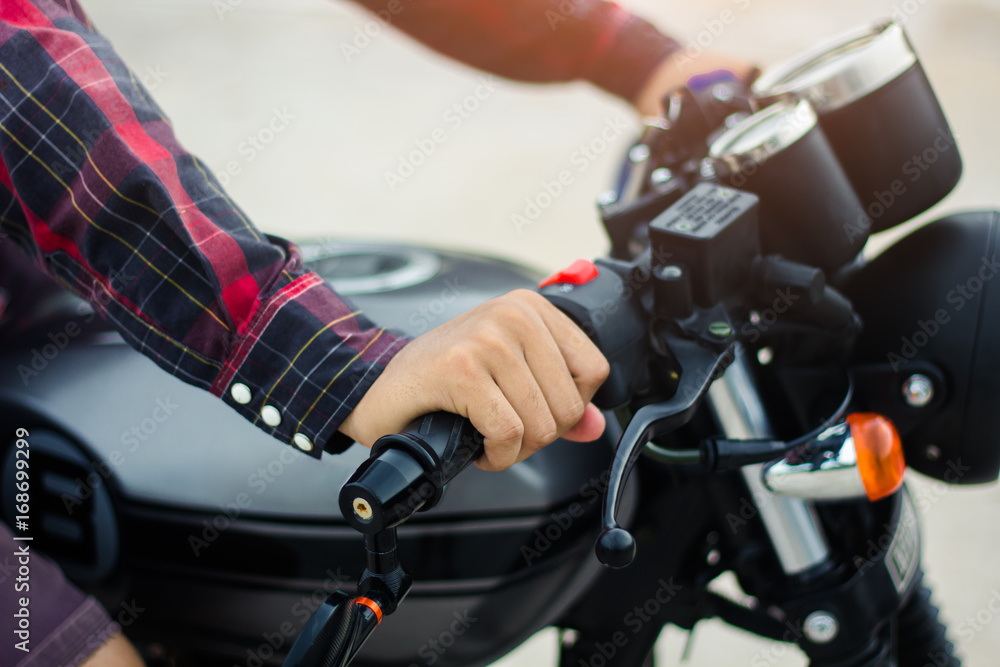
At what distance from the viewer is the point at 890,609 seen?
81 cm

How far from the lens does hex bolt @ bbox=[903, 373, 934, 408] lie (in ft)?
2.54

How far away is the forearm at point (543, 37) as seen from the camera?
1.30 meters

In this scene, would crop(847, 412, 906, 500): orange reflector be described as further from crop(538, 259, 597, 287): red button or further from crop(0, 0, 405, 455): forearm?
crop(0, 0, 405, 455): forearm

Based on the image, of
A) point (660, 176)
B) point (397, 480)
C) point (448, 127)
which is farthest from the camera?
point (448, 127)

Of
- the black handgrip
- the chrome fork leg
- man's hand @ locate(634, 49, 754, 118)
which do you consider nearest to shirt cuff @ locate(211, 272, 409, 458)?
the black handgrip

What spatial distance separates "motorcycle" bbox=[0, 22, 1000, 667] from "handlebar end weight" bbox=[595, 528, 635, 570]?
3.5 inches

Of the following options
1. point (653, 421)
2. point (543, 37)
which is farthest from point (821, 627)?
point (543, 37)

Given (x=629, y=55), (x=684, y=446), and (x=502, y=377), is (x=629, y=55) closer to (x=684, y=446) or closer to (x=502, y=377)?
(x=684, y=446)

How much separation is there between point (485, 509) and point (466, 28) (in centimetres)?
96

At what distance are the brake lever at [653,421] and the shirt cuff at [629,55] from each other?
0.74 m

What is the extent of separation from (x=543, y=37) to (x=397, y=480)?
107 centimetres

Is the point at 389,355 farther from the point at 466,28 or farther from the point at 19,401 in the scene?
the point at 466,28

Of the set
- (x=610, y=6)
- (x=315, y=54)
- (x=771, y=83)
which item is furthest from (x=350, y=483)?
(x=315, y=54)

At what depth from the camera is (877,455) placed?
742 mm
